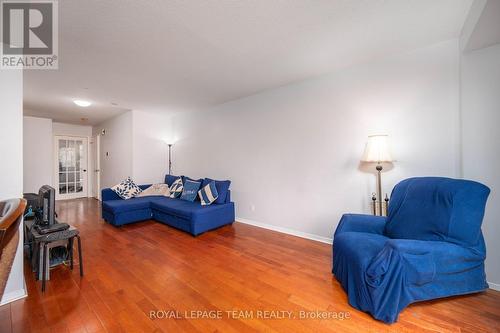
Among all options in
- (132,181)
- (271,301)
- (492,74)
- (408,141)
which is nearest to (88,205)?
(132,181)

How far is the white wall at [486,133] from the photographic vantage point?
1875 millimetres

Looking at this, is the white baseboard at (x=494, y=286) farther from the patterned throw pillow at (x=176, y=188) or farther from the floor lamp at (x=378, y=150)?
the patterned throw pillow at (x=176, y=188)

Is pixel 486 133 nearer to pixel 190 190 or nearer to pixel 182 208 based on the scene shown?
pixel 182 208

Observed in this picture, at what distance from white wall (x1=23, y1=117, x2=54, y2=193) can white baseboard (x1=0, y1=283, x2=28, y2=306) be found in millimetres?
4869

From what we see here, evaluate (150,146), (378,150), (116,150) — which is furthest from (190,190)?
(378,150)

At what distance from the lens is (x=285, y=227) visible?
11.1 ft

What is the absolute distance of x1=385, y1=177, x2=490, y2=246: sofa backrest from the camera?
166cm

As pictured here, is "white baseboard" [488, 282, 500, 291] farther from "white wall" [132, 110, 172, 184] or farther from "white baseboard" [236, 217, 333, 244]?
"white wall" [132, 110, 172, 184]

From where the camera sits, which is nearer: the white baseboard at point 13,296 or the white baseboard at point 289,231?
the white baseboard at point 13,296

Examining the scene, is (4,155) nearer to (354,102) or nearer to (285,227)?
(285,227)

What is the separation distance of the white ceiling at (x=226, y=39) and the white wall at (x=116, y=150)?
1755 millimetres

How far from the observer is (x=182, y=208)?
11.3ft

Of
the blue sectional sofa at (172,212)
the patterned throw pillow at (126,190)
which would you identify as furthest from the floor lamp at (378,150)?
the patterned throw pillow at (126,190)

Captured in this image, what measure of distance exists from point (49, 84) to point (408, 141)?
504cm
